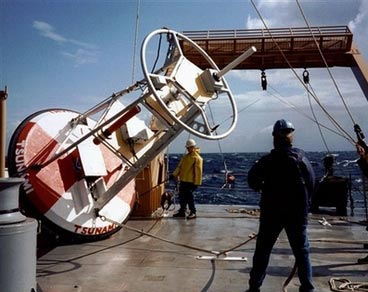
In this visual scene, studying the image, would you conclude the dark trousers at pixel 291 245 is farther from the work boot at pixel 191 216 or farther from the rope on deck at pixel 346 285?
the work boot at pixel 191 216

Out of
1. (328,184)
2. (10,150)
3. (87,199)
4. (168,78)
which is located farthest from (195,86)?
(328,184)

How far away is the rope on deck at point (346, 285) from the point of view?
470 centimetres

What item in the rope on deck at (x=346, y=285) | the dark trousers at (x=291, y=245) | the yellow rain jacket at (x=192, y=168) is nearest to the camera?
the dark trousers at (x=291, y=245)

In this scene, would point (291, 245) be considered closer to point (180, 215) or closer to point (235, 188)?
point (180, 215)

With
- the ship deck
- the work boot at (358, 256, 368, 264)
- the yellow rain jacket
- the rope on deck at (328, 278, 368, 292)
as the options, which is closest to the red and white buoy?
the ship deck

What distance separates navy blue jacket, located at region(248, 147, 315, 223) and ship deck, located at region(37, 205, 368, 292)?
39.2 inches

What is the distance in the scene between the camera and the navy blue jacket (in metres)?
4.25

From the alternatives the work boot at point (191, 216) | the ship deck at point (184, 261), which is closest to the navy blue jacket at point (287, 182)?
the ship deck at point (184, 261)

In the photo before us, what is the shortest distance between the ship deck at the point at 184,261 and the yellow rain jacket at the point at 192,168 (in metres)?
1.35

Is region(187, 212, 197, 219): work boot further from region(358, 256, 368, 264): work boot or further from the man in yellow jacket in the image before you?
region(358, 256, 368, 264): work boot

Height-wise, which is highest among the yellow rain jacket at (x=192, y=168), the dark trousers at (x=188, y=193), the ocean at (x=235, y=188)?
the yellow rain jacket at (x=192, y=168)

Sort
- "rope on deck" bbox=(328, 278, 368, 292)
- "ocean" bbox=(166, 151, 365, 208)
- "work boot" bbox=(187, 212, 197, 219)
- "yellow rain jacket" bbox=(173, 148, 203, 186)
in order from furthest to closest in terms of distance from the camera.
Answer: "ocean" bbox=(166, 151, 365, 208), "yellow rain jacket" bbox=(173, 148, 203, 186), "work boot" bbox=(187, 212, 197, 219), "rope on deck" bbox=(328, 278, 368, 292)

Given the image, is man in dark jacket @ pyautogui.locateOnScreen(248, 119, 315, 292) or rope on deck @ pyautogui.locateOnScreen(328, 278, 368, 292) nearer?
man in dark jacket @ pyautogui.locateOnScreen(248, 119, 315, 292)

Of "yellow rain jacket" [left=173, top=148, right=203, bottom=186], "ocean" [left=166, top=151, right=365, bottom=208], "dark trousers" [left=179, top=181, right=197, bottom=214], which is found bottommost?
"ocean" [left=166, top=151, right=365, bottom=208]
